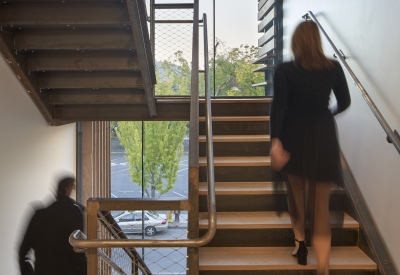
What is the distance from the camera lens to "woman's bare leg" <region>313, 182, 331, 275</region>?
211 centimetres

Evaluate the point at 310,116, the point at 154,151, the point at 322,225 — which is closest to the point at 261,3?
the point at 154,151

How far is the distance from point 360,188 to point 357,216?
0.67ft

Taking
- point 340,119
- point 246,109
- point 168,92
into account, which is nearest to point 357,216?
point 340,119

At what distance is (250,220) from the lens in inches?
117

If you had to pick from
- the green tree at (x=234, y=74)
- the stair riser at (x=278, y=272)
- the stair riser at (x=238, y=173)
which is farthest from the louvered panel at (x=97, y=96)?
the green tree at (x=234, y=74)

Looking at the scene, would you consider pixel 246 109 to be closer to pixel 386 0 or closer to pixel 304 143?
pixel 386 0

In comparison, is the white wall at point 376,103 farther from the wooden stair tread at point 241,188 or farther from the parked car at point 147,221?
the parked car at point 147,221

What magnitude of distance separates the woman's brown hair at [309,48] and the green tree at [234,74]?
4205mm

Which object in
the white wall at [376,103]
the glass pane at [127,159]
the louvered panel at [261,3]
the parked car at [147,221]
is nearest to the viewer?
the white wall at [376,103]

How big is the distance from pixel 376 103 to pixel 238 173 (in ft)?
4.02

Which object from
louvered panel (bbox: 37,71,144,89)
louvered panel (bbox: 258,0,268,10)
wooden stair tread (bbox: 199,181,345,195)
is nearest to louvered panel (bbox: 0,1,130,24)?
louvered panel (bbox: 37,71,144,89)

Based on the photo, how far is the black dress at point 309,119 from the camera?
81.5 inches

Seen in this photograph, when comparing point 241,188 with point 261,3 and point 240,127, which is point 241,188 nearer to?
point 240,127

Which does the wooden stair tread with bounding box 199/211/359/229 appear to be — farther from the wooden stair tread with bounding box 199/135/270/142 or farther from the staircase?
the wooden stair tread with bounding box 199/135/270/142
